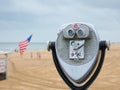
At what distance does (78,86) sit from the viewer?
14.3ft

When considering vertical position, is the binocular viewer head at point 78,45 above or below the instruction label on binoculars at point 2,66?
above

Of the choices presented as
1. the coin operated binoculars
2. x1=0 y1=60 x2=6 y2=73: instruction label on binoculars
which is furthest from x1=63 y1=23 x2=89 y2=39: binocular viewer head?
x1=0 y1=60 x2=6 y2=73: instruction label on binoculars

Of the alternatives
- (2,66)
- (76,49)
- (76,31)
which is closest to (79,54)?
(76,49)

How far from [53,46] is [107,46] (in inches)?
25.5

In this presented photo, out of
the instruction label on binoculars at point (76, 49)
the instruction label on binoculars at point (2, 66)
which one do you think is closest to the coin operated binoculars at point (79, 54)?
the instruction label on binoculars at point (76, 49)

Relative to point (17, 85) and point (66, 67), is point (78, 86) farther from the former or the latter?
point (17, 85)

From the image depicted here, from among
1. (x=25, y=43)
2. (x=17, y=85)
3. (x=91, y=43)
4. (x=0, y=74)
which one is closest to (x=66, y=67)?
(x=91, y=43)

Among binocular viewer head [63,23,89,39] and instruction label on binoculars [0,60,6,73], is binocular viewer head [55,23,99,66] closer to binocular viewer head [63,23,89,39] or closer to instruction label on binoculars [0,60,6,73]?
binocular viewer head [63,23,89,39]

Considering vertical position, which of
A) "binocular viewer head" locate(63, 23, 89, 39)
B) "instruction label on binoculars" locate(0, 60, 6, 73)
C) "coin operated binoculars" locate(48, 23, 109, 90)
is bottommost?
"instruction label on binoculars" locate(0, 60, 6, 73)

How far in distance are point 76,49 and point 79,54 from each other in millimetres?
74

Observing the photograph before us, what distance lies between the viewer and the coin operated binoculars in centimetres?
426

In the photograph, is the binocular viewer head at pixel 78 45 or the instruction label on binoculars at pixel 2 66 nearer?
the binocular viewer head at pixel 78 45

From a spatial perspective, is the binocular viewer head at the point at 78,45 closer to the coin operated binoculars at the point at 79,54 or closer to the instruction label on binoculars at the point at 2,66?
the coin operated binoculars at the point at 79,54

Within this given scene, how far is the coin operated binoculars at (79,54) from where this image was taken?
426cm
